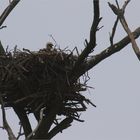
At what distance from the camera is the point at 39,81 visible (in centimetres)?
614

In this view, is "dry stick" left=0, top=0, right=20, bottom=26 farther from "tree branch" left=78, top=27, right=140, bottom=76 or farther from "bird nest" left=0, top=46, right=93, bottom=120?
"bird nest" left=0, top=46, right=93, bottom=120

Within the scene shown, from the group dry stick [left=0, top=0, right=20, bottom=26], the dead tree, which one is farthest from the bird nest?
dry stick [left=0, top=0, right=20, bottom=26]

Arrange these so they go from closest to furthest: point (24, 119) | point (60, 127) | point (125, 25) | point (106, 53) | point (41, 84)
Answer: point (125, 25), point (106, 53), point (60, 127), point (24, 119), point (41, 84)

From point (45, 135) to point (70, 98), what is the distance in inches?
74.8

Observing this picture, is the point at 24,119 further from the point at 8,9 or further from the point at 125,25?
the point at 125,25

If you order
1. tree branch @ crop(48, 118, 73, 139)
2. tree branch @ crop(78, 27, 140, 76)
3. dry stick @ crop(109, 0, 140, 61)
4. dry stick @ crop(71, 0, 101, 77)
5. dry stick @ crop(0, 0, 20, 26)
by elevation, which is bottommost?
tree branch @ crop(48, 118, 73, 139)

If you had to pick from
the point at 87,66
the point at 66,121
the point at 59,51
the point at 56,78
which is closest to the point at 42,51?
the point at 59,51

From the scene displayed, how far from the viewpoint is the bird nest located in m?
5.73

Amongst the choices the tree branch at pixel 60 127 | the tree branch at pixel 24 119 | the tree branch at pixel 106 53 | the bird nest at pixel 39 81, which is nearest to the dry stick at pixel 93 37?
the tree branch at pixel 106 53

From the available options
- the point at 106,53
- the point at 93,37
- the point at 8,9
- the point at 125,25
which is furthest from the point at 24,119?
the point at 125,25

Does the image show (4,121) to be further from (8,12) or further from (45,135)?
(45,135)

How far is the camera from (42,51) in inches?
258

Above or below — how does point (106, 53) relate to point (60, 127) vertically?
above

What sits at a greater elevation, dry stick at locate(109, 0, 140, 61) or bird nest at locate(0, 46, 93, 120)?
bird nest at locate(0, 46, 93, 120)
